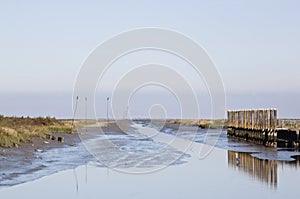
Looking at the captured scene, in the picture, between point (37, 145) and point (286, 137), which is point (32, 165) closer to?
point (37, 145)

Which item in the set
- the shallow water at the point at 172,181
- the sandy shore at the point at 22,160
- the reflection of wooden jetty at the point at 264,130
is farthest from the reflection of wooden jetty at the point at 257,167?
the reflection of wooden jetty at the point at 264,130

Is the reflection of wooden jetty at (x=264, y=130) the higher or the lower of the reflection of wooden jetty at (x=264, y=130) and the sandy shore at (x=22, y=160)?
the higher

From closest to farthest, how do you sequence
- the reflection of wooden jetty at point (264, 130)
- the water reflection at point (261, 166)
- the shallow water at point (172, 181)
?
the shallow water at point (172, 181) < the water reflection at point (261, 166) < the reflection of wooden jetty at point (264, 130)

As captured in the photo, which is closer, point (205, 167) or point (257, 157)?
point (205, 167)

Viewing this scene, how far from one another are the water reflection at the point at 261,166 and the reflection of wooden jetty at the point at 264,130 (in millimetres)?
11177

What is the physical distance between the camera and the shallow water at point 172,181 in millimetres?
20078

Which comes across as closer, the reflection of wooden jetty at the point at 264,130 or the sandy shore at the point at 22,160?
the sandy shore at the point at 22,160

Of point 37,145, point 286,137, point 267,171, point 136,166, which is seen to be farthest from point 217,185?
point 286,137

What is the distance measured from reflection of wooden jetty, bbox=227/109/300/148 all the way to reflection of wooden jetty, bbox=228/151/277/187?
35.1 ft

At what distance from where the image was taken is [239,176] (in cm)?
2559

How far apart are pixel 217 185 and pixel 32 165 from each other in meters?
10.2

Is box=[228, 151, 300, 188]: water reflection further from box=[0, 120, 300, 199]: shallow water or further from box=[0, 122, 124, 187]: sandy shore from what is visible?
box=[0, 122, 124, 187]: sandy shore

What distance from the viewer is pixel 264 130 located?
51.0m

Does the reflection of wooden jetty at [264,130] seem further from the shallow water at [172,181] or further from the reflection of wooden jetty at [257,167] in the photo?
the shallow water at [172,181]
